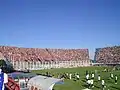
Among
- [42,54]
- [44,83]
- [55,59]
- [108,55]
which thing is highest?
[108,55]

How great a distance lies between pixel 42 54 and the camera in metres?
126

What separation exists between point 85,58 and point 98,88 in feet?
336

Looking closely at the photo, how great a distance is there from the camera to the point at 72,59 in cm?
13012

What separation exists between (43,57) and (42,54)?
4.97 m

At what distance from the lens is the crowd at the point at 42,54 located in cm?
11116

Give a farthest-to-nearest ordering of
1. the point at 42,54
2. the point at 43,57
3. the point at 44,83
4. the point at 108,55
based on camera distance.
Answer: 1. the point at 108,55
2. the point at 42,54
3. the point at 43,57
4. the point at 44,83

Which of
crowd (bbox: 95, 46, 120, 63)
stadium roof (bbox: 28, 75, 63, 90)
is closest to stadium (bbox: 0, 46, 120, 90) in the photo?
crowd (bbox: 95, 46, 120, 63)

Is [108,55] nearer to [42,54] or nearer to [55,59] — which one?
[55,59]

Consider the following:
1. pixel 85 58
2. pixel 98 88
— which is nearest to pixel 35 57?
pixel 85 58

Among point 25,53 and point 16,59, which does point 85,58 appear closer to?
point 25,53

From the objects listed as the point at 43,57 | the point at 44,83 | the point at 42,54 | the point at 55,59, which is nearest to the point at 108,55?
the point at 55,59

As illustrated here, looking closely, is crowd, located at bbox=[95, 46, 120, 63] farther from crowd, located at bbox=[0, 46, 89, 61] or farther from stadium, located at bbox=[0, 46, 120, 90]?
crowd, located at bbox=[0, 46, 89, 61]

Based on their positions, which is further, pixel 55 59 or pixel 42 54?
pixel 42 54

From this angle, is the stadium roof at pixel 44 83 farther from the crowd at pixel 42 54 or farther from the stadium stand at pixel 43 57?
the crowd at pixel 42 54
